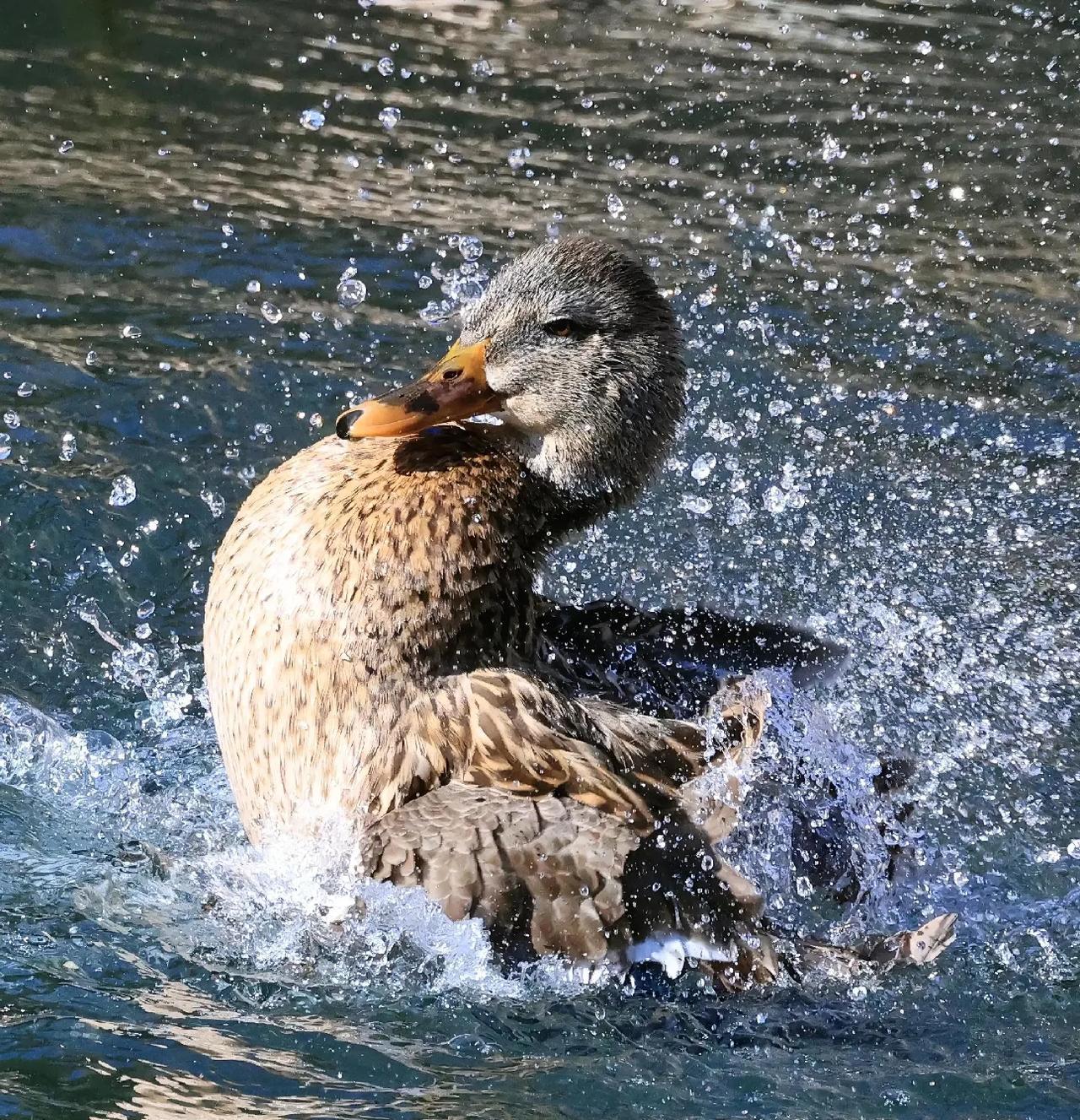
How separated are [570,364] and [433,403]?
438 millimetres

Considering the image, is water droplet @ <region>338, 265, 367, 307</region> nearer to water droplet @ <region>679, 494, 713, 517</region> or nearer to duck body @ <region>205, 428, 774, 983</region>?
water droplet @ <region>679, 494, 713, 517</region>

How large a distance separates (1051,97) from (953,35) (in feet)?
3.15

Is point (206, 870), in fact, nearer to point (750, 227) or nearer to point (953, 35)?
point (750, 227)

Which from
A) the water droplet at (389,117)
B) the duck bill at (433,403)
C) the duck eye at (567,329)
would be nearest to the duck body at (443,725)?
the duck bill at (433,403)

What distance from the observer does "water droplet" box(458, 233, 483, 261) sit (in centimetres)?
759

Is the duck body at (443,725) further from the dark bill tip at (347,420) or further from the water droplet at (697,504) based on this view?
the water droplet at (697,504)

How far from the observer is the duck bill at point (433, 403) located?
393cm

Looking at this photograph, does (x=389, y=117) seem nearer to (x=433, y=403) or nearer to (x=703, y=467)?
(x=703, y=467)

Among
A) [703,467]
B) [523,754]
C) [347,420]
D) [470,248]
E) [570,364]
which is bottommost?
[523,754]

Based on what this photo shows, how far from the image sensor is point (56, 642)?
5.38 meters

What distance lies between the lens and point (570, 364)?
4.23 metres

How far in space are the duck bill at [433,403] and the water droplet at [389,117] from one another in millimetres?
4954

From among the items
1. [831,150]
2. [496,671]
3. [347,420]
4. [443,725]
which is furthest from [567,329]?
[831,150]

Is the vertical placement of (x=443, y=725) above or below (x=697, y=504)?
below
